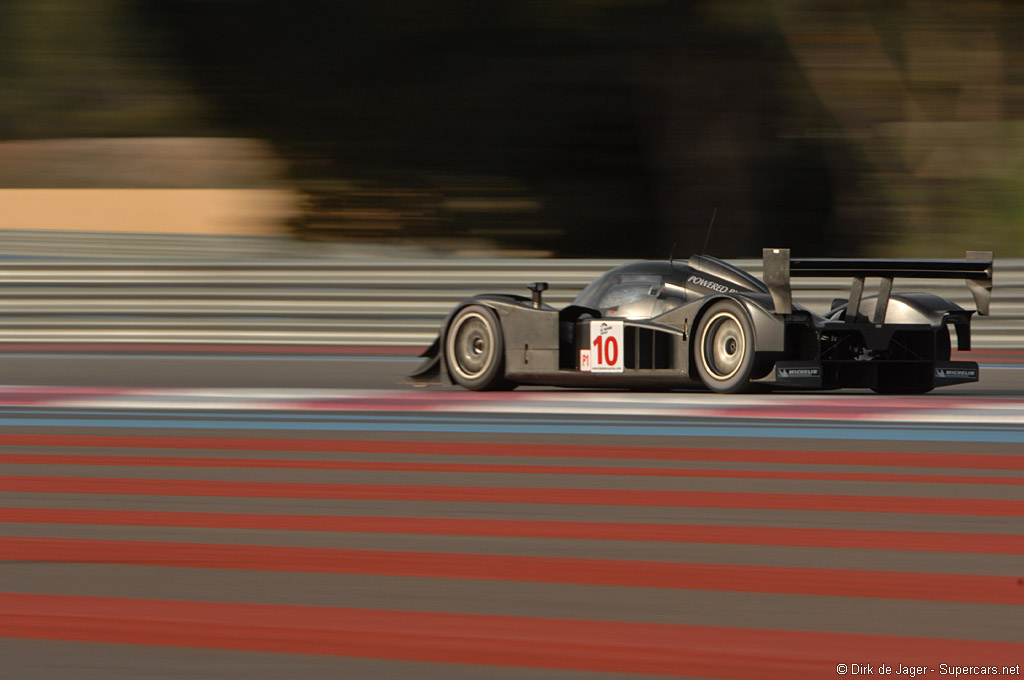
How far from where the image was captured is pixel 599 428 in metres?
7.67

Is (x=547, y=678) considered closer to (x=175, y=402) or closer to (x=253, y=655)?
(x=253, y=655)

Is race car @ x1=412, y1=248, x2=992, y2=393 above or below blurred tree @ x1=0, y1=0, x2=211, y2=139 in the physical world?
below

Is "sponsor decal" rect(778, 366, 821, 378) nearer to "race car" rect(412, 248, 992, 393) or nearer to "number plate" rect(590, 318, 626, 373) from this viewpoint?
"race car" rect(412, 248, 992, 393)

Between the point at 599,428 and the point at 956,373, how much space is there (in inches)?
102

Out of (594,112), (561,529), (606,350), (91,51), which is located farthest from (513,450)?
(91,51)

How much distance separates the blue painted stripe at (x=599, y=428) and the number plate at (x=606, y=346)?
54.4 inches

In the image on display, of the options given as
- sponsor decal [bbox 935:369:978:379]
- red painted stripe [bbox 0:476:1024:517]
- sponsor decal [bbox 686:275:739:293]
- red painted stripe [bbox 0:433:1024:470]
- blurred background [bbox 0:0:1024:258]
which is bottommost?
red painted stripe [bbox 0:476:1024:517]

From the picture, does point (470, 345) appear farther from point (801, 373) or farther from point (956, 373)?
point (956, 373)

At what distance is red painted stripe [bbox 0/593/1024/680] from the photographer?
3234 millimetres

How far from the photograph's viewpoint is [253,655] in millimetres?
3326

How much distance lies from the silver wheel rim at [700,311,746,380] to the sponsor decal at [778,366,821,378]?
1.02 feet

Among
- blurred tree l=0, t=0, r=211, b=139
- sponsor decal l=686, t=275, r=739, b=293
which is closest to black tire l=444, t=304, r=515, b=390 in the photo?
sponsor decal l=686, t=275, r=739, b=293

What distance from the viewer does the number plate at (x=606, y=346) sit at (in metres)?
9.19

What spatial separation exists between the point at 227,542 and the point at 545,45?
A: 39.5 ft
